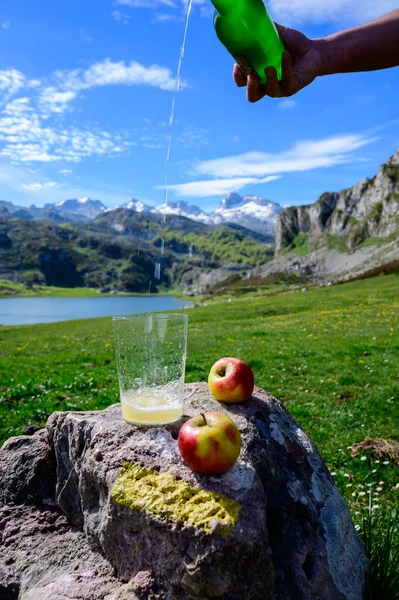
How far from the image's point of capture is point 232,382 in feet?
13.2

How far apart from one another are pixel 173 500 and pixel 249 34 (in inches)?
148

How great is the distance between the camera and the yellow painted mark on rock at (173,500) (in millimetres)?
2840

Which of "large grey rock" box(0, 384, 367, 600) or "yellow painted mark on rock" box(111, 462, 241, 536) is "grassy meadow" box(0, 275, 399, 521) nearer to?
"large grey rock" box(0, 384, 367, 600)

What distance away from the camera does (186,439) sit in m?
3.11

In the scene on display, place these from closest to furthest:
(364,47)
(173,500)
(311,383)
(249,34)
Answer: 1. (173,500)
2. (364,47)
3. (249,34)
4. (311,383)

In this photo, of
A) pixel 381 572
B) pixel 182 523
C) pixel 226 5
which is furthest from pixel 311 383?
pixel 226 5

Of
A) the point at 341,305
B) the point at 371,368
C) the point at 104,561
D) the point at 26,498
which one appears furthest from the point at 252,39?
the point at 341,305

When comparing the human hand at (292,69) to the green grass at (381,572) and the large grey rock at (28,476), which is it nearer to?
the large grey rock at (28,476)

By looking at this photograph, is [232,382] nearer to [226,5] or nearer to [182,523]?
[182,523]

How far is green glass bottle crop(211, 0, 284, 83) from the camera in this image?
147 inches

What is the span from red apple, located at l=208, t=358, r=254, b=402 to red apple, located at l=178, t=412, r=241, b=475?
0.83 m

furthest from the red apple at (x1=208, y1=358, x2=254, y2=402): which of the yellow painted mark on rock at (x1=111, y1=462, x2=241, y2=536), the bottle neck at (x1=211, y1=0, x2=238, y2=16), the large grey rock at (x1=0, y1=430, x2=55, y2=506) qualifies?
the bottle neck at (x1=211, y1=0, x2=238, y2=16)

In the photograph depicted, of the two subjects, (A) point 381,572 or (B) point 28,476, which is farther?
(B) point 28,476

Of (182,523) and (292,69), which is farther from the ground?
(292,69)
